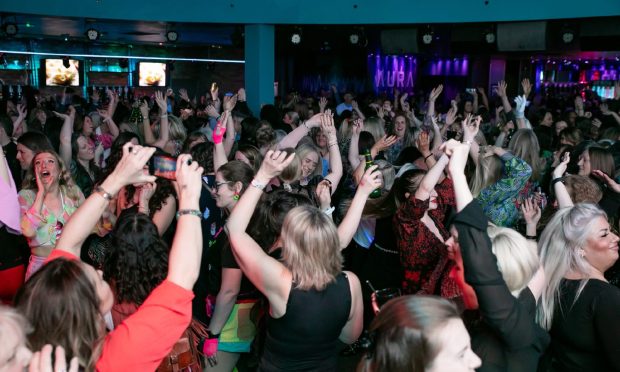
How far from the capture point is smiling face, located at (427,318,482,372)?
5.48 ft

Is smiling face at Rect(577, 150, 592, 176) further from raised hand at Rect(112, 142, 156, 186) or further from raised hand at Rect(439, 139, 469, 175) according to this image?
raised hand at Rect(112, 142, 156, 186)

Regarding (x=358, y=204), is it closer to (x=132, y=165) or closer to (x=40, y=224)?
(x=132, y=165)

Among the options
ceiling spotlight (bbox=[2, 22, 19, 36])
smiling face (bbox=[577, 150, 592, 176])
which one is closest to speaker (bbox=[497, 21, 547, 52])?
smiling face (bbox=[577, 150, 592, 176])

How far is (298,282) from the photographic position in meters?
2.35

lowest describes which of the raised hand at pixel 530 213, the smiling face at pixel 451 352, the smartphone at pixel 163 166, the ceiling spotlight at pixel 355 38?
the smiling face at pixel 451 352

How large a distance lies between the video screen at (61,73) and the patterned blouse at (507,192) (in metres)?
13.0

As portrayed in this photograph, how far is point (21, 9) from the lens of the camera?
8688mm

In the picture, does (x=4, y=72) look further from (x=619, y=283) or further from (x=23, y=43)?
(x=619, y=283)

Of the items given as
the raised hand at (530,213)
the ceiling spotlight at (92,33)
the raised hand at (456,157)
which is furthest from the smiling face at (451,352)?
the ceiling spotlight at (92,33)

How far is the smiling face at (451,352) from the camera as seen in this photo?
1.67 metres

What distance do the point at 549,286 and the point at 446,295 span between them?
73cm

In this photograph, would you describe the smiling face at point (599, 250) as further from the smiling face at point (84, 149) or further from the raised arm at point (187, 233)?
the smiling face at point (84, 149)

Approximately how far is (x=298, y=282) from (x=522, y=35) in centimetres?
837

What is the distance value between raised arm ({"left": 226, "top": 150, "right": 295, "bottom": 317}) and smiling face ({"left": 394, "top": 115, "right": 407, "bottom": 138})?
14.8ft
